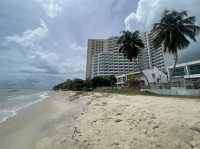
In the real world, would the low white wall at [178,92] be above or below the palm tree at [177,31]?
below

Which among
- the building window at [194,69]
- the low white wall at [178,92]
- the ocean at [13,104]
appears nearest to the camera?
the ocean at [13,104]

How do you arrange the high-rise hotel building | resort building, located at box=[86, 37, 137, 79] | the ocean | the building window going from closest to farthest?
the ocean < the building window < the high-rise hotel building < resort building, located at box=[86, 37, 137, 79]

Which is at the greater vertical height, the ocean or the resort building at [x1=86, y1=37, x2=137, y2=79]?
the resort building at [x1=86, y1=37, x2=137, y2=79]

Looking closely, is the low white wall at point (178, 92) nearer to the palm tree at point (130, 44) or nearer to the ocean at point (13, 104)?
the palm tree at point (130, 44)

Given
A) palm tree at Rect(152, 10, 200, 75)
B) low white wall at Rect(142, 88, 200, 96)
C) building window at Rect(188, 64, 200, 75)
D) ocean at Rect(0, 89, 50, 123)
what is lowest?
ocean at Rect(0, 89, 50, 123)

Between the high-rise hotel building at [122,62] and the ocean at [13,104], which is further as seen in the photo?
the high-rise hotel building at [122,62]

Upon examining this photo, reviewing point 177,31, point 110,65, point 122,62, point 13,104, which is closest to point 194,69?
point 177,31

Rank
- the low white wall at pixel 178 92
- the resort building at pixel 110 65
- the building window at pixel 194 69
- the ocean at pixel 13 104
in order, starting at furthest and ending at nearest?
the resort building at pixel 110 65 → the building window at pixel 194 69 → the low white wall at pixel 178 92 → the ocean at pixel 13 104

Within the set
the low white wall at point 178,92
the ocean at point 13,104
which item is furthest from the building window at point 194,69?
the ocean at point 13,104

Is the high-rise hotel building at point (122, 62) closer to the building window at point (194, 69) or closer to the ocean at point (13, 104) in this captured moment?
the building window at point (194, 69)

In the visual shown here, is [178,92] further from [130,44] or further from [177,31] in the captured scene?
[130,44]

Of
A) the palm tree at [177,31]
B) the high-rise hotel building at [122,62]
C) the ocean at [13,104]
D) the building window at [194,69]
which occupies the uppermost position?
the high-rise hotel building at [122,62]

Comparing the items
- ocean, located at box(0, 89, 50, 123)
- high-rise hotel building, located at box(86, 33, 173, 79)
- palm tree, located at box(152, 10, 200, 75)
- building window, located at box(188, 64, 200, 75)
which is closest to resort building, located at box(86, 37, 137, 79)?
high-rise hotel building, located at box(86, 33, 173, 79)

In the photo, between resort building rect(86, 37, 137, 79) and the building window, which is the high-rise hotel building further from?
the building window
